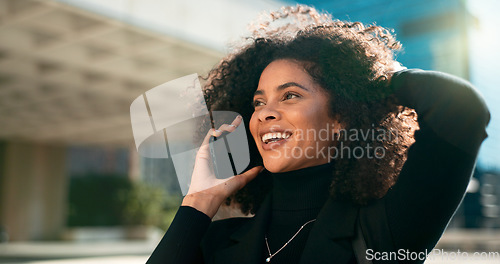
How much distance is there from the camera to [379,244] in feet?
5.32

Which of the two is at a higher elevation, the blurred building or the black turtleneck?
the blurred building

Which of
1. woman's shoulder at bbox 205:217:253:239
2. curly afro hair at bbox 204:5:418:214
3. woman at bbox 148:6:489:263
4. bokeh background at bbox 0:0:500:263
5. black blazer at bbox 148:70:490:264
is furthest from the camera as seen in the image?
bokeh background at bbox 0:0:500:263

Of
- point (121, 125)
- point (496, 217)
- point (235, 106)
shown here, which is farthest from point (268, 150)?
point (496, 217)

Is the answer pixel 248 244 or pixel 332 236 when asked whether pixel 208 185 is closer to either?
pixel 248 244

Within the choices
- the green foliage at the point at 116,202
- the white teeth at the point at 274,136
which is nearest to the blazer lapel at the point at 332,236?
Result: the white teeth at the point at 274,136

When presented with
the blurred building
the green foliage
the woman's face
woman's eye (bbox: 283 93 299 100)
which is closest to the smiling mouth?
the woman's face

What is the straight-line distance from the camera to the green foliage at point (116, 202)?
23.1m

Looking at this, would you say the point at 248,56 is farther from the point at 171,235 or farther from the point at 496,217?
the point at 496,217

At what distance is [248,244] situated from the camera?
1904mm

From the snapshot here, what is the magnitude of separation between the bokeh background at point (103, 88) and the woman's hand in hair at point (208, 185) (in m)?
0.74

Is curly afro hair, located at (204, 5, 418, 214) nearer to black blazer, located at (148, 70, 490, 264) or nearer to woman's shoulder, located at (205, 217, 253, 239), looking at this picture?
black blazer, located at (148, 70, 490, 264)

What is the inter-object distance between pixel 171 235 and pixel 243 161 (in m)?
0.62

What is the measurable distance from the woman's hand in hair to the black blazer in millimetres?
47
